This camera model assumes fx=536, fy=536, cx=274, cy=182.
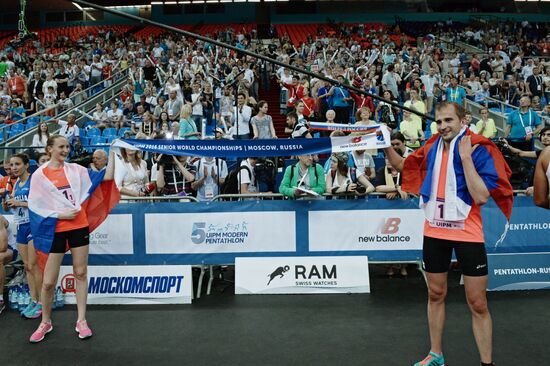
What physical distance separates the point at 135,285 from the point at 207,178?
1.96 meters

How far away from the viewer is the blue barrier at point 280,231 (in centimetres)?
666

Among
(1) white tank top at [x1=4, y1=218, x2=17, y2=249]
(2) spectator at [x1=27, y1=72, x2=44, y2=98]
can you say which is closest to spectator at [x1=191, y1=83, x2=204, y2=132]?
(1) white tank top at [x1=4, y1=218, x2=17, y2=249]

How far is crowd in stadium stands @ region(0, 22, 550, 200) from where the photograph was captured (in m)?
7.42

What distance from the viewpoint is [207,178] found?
7.70m

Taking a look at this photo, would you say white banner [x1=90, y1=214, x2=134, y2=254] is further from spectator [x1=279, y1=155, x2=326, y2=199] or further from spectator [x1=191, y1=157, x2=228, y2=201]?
spectator [x1=279, y1=155, x2=326, y2=199]

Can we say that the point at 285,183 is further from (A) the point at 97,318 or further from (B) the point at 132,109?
(B) the point at 132,109

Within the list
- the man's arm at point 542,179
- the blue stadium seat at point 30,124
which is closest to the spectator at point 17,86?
the blue stadium seat at point 30,124

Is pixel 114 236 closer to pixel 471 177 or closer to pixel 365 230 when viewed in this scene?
pixel 365 230

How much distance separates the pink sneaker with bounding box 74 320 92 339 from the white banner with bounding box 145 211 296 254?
1.54m

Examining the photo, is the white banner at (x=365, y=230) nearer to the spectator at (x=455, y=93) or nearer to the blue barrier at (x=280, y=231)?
the blue barrier at (x=280, y=231)

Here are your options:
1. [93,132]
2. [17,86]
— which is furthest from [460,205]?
[17,86]

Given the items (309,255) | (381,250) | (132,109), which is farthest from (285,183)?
(132,109)

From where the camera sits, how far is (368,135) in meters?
5.50

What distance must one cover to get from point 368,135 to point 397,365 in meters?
2.27
